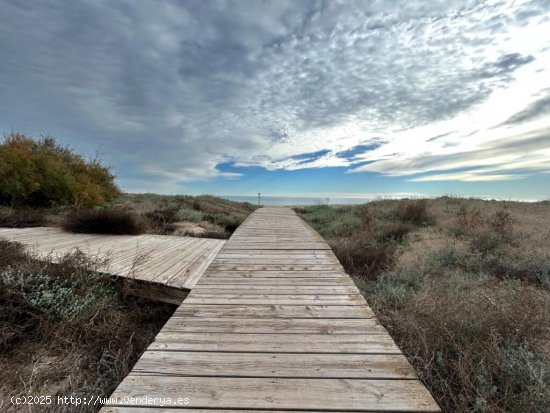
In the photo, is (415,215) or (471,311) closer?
(471,311)

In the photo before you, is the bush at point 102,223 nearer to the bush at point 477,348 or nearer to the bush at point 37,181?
the bush at point 37,181

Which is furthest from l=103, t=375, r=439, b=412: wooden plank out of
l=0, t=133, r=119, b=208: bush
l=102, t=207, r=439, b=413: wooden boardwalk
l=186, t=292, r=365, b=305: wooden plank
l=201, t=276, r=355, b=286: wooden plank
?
l=0, t=133, r=119, b=208: bush

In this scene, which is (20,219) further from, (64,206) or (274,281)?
(274,281)

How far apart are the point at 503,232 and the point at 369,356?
7816 millimetres

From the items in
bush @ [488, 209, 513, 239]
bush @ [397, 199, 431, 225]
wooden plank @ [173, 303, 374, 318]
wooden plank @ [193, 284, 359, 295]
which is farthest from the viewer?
bush @ [397, 199, 431, 225]

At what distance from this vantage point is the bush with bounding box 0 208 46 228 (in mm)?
7013

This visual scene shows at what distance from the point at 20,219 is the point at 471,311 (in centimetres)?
918

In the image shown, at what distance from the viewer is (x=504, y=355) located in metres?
2.58

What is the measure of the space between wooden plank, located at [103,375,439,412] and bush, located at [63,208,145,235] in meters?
5.71

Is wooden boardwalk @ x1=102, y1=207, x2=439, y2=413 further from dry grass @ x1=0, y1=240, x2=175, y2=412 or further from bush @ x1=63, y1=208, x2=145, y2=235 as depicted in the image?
bush @ x1=63, y1=208, x2=145, y2=235

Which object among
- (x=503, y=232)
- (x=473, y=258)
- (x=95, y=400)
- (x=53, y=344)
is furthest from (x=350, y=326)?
(x=503, y=232)

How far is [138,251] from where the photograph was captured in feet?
16.8

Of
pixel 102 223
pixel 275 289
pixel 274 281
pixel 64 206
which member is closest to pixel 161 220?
pixel 102 223

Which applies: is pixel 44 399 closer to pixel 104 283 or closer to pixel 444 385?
pixel 104 283
